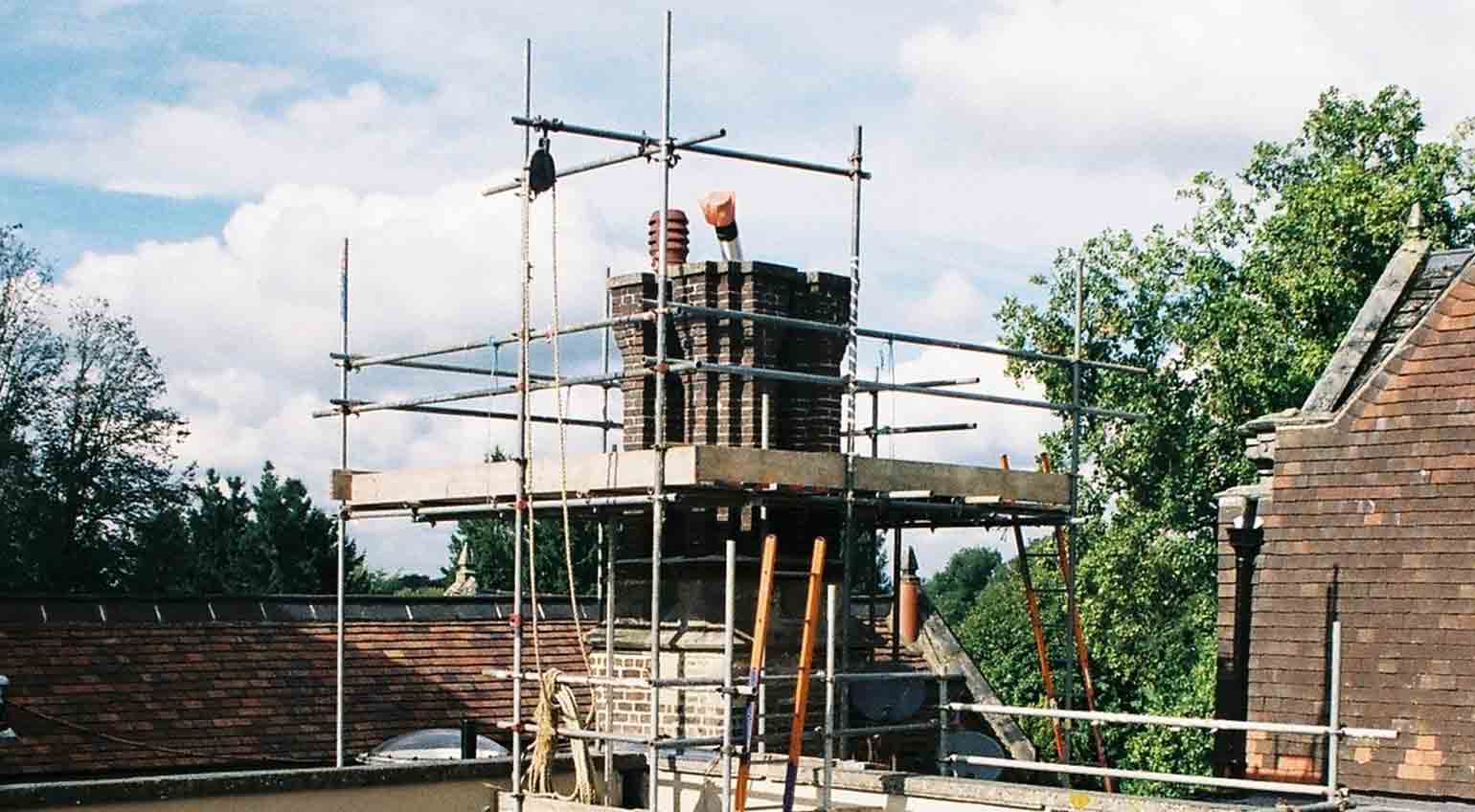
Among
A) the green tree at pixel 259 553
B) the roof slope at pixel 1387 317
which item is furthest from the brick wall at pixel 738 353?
the green tree at pixel 259 553

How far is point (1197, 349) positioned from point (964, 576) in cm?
8023

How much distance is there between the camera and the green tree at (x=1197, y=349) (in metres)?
34.0

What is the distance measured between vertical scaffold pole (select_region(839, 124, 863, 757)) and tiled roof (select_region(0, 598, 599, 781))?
666cm

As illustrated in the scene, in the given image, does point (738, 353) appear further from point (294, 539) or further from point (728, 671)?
point (294, 539)

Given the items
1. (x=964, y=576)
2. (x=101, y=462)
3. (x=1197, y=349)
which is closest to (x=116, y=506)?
(x=101, y=462)

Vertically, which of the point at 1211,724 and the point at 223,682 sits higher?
the point at 1211,724

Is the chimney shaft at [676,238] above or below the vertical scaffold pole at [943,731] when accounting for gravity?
above

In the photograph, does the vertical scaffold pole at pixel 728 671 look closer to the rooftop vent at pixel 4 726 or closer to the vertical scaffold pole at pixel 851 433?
the vertical scaffold pole at pixel 851 433

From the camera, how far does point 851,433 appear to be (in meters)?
13.6

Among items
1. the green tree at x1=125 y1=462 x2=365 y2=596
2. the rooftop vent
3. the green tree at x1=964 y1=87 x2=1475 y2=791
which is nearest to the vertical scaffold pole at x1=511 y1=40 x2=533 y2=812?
the rooftop vent

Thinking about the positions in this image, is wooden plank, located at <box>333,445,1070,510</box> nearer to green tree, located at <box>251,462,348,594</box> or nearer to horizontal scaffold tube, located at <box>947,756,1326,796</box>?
horizontal scaffold tube, located at <box>947,756,1326,796</box>

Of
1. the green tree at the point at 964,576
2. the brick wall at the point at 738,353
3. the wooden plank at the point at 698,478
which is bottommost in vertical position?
the green tree at the point at 964,576

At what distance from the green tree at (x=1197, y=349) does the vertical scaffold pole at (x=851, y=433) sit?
2119 cm

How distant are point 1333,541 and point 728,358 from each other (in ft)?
18.0
